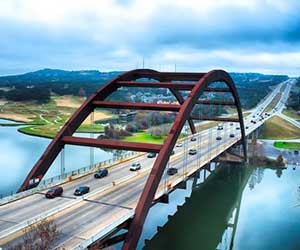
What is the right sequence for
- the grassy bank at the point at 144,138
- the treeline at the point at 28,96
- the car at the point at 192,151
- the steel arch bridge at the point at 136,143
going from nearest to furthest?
1. the steel arch bridge at the point at 136,143
2. the car at the point at 192,151
3. the grassy bank at the point at 144,138
4. the treeline at the point at 28,96

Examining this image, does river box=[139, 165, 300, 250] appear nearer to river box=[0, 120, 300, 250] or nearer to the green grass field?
river box=[0, 120, 300, 250]

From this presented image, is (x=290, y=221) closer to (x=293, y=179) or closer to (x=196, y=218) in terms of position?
(x=196, y=218)

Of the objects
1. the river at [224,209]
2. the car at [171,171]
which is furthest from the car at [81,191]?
the car at [171,171]

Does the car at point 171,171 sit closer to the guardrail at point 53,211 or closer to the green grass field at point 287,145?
the guardrail at point 53,211

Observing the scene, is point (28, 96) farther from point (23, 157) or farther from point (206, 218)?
point (206, 218)

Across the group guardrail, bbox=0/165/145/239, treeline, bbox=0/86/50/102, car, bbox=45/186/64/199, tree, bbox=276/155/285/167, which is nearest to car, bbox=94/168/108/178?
guardrail, bbox=0/165/145/239

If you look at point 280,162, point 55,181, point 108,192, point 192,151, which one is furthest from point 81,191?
point 280,162
